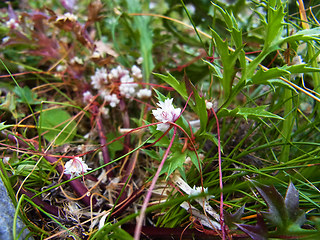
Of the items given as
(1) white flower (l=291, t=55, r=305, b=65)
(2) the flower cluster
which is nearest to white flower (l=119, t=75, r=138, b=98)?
(2) the flower cluster

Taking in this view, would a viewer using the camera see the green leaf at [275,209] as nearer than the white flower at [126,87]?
Yes

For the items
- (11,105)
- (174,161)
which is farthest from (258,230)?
(11,105)

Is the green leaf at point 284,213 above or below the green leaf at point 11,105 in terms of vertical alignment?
below

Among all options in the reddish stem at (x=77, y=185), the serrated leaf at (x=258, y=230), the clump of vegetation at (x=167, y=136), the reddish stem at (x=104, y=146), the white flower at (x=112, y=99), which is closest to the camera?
the serrated leaf at (x=258, y=230)

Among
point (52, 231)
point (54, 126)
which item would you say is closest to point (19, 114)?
point (54, 126)

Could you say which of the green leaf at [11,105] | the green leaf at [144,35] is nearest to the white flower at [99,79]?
the green leaf at [144,35]

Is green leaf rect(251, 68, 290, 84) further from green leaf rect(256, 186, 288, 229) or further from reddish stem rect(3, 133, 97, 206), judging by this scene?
reddish stem rect(3, 133, 97, 206)

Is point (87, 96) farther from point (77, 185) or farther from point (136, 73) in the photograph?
point (77, 185)

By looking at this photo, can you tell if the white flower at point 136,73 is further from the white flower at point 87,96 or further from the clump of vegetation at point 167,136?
the white flower at point 87,96

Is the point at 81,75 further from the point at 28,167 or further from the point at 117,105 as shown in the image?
the point at 28,167
